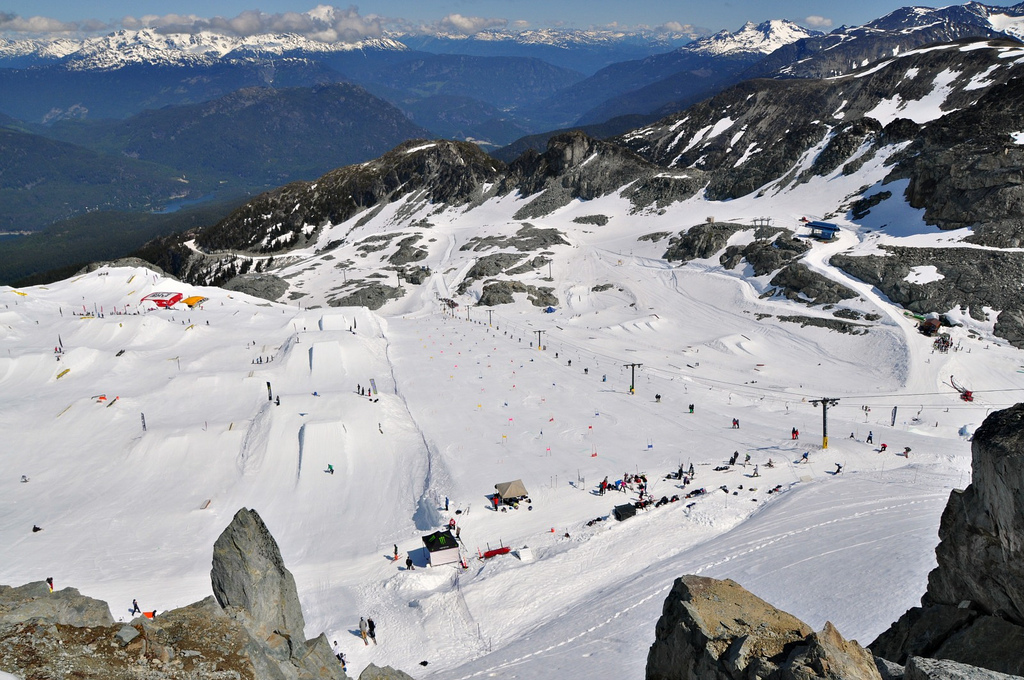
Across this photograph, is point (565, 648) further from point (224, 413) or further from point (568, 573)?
point (224, 413)

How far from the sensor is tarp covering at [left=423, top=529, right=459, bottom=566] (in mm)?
35094

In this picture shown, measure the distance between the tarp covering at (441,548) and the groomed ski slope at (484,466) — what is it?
1099 mm

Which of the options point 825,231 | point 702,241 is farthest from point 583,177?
point 825,231

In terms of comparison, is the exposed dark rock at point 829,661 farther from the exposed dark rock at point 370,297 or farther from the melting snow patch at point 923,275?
the exposed dark rock at point 370,297

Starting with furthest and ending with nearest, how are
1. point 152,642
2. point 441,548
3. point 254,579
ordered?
1. point 441,548
2. point 254,579
3. point 152,642

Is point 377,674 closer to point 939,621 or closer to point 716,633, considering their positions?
point 716,633

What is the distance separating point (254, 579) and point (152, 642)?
591 cm

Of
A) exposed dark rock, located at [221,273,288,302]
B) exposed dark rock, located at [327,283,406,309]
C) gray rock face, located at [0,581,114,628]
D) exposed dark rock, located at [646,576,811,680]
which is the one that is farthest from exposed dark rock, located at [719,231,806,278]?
gray rock face, located at [0,581,114,628]

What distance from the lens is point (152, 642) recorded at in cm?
1522

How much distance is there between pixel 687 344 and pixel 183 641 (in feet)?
230

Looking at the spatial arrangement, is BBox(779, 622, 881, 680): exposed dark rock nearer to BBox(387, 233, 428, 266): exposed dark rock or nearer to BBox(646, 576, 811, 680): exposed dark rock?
BBox(646, 576, 811, 680): exposed dark rock

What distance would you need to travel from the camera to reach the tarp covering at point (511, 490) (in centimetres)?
4128

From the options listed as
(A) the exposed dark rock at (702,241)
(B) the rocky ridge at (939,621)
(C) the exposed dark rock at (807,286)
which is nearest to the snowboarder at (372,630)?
(B) the rocky ridge at (939,621)

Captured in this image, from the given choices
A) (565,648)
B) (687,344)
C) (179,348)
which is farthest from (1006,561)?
(179,348)
